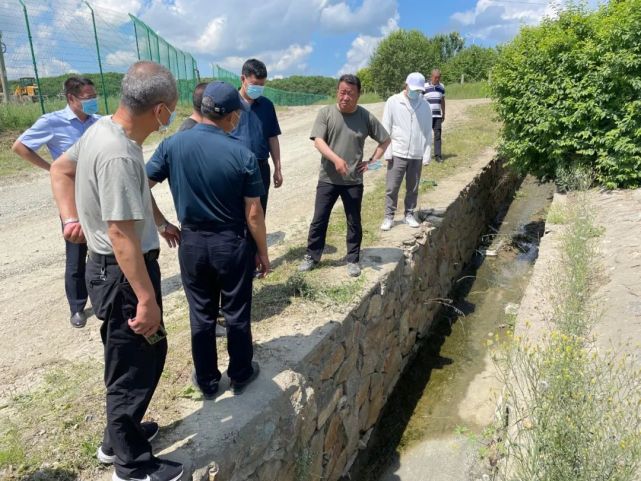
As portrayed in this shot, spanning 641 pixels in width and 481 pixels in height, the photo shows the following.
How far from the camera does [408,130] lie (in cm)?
542

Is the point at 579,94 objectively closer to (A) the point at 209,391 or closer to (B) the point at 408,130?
(B) the point at 408,130

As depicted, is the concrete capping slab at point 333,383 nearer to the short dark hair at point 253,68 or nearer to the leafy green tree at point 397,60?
the short dark hair at point 253,68

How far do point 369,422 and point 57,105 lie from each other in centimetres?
1173

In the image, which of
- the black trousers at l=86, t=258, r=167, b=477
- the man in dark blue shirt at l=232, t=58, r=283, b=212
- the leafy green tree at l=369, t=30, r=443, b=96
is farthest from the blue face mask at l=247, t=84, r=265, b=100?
the leafy green tree at l=369, t=30, r=443, b=96

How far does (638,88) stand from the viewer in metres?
6.66

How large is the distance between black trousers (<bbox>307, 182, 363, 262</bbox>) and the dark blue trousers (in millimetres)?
1995

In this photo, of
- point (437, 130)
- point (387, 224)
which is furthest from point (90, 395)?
point (437, 130)

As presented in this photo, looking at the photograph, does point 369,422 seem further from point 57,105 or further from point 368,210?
point 57,105

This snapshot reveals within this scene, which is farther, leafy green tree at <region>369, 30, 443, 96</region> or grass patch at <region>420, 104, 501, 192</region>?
leafy green tree at <region>369, 30, 443, 96</region>

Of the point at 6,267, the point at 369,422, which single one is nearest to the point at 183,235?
the point at 369,422

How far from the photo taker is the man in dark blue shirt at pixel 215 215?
8.26 feet

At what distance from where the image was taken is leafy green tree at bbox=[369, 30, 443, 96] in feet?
136

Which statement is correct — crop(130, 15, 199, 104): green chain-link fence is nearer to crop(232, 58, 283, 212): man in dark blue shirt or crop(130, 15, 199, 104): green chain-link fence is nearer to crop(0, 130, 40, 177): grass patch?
crop(0, 130, 40, 177): grass patch

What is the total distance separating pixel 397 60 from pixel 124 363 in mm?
43536
